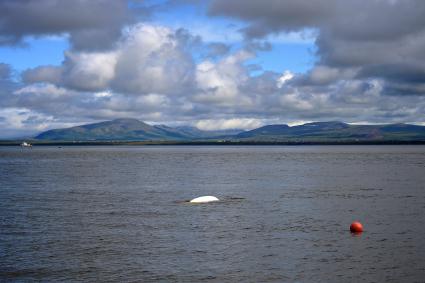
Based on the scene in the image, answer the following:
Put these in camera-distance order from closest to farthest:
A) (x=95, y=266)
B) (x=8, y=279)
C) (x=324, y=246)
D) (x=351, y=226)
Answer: (x=8, y=279), (x=95, y=266), (x=324, y=246), (x=351, y=226)

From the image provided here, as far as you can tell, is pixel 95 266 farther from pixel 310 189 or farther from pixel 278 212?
pixel 310 189

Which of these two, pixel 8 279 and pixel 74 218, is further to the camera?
pixel 74 218

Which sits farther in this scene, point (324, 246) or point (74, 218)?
point (74, 218)

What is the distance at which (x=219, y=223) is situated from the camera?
42.7 meters

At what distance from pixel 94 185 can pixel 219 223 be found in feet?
134

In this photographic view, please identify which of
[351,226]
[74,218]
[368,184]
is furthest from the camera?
[368,184]

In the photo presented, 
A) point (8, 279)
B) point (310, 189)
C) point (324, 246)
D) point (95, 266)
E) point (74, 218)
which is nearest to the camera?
point (8, 279)

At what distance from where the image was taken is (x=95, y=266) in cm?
2934

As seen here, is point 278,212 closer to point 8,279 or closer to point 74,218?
point 74,218

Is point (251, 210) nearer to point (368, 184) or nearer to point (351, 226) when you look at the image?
point (351, 226)

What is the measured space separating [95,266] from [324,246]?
48.4 ft

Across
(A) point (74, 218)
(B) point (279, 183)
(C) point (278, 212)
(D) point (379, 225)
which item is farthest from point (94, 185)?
(D) point (379, 225)

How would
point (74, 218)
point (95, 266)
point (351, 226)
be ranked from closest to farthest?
point (95, 266) → point (351, 226) → point (74, 218)

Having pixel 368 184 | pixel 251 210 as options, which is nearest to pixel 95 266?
pixel 251 210
